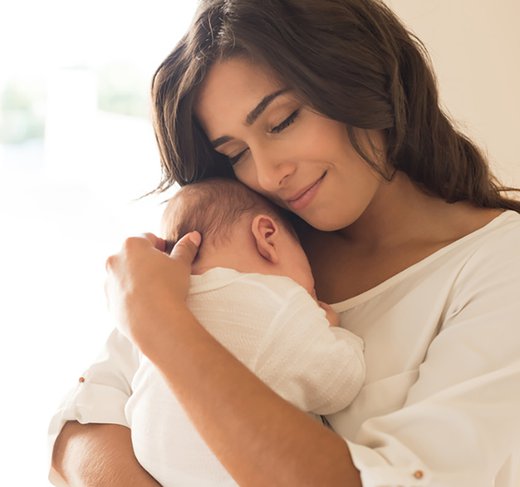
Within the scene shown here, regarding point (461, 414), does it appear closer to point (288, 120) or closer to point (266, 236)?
point (266, 236)

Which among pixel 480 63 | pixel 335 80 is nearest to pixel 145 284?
pixel 335 80

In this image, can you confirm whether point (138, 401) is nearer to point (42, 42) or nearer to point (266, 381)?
point (266, 381)

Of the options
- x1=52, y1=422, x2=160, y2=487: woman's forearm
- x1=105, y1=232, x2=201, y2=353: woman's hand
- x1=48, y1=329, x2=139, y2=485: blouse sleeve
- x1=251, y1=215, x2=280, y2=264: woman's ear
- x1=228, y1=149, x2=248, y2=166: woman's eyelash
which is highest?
x1=228, y1=149, x2=248, y2=166: woman's eyelash

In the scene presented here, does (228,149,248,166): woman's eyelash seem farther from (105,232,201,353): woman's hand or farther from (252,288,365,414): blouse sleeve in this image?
(252,288,365,414): blouse sleeve

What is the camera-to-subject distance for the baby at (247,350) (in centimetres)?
120

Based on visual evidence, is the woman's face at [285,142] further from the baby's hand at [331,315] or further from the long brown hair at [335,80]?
the baby's hand at [331,315]

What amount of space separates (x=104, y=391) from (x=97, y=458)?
157 millimetres

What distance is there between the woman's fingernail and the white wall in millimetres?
1734

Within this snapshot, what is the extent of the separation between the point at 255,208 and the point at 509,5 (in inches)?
71.4

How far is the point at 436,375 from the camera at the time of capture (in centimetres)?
117

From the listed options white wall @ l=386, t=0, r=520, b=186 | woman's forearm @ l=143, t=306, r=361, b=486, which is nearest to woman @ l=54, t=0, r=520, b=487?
woman's forearm @ l=143, t=306, r=361, b=486

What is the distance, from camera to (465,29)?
2854 mm

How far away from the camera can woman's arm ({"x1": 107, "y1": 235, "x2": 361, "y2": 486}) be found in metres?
1.03

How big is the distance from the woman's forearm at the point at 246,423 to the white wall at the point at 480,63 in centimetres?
199
